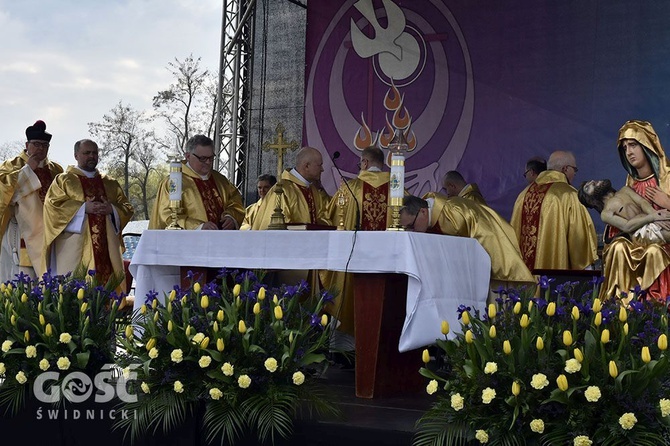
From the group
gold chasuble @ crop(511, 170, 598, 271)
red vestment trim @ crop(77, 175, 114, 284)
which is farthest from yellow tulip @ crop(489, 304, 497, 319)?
red vestment trim @ crop(77, 175, 114, 284)

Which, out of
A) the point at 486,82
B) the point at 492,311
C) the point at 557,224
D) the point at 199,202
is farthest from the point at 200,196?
the point at 486,82

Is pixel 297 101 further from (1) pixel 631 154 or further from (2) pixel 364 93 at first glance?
(1) pixel 631 154

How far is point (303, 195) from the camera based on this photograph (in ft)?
24.0

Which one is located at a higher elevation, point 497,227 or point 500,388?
point 497,227

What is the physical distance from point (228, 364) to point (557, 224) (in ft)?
15.8

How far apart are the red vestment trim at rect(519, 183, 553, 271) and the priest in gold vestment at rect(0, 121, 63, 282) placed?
441 cm

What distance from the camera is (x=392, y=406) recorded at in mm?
4797

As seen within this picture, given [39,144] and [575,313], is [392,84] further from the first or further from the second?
[575,313]

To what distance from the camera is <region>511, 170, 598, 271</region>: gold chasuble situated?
816 cm

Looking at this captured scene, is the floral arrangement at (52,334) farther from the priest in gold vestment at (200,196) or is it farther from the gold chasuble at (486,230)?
the gold chasuble at (486,230)

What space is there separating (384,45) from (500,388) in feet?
25.6

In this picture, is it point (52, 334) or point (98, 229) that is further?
point (98, 229)

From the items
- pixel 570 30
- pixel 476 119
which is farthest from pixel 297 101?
pixel 570 30

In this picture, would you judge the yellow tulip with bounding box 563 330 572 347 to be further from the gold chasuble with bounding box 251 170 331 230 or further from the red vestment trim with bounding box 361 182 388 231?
the gold chasuble with bounding box 251 170 331 230
